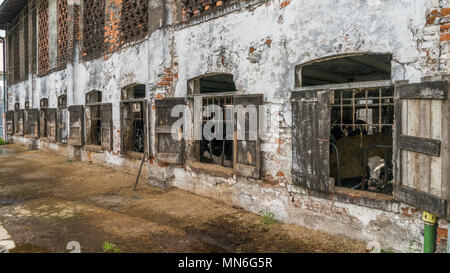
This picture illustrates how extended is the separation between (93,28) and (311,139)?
8.82 meters

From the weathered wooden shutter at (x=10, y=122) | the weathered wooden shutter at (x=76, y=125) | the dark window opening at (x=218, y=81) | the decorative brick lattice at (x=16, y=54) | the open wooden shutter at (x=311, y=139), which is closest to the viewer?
the open wooden shutter at (x=311, y=139)

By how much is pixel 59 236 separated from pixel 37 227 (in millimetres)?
623

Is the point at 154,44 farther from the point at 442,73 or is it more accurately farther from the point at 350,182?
the point at 442,73

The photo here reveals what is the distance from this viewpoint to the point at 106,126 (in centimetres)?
883

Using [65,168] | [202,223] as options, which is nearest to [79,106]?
[65,168]

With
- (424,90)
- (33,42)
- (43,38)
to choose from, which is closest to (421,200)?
(424,90)

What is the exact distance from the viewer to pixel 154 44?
678cm

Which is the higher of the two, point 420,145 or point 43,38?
point 43,38

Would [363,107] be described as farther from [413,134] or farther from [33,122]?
[33,122]

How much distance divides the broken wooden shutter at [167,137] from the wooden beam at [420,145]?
13.9 ft

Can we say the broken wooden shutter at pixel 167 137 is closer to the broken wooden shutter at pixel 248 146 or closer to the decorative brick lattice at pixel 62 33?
the broken wooden shutter at pixel 248 146

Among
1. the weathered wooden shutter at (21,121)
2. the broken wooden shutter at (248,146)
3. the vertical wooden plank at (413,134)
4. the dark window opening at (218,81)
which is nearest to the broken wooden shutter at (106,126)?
the dark window opening at (218,81)

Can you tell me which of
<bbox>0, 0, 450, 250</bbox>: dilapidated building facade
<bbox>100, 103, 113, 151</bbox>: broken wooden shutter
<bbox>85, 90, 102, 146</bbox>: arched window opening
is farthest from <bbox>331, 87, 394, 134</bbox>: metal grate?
<bbox>85, 90, 102, 146</bbox>: arched window opening

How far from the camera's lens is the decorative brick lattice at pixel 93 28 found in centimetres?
919
